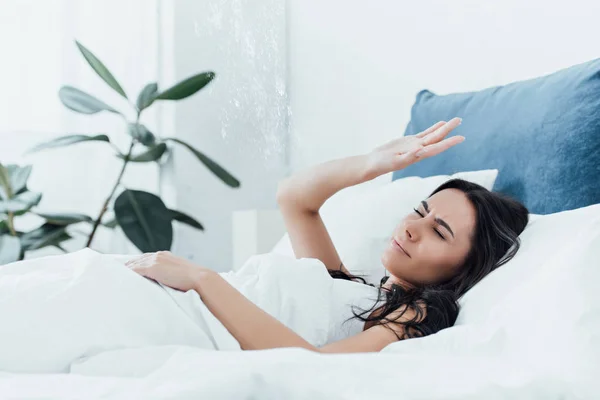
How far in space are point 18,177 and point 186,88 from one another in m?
0.61

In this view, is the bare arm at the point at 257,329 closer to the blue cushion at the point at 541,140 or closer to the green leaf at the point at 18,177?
the blue cushion at the point at 541,140

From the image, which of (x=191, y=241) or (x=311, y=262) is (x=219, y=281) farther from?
(x=191, y=241)

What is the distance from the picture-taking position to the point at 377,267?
1.46 m

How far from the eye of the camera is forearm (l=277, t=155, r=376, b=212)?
4.93ft

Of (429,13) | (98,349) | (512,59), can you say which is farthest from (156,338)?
(429,13)

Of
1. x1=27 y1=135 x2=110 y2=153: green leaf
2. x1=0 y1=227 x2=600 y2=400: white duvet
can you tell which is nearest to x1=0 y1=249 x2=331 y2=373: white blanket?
x1=0 y1=227 x2=600 y2=400: white duvet

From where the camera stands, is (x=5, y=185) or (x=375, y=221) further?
(x=5, y=185)

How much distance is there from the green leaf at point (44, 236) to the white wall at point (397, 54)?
888 millimetres

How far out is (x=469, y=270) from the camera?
1.19 m

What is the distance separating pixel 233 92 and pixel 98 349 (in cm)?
198

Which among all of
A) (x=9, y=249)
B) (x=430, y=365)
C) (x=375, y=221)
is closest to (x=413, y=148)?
(x=375, y=221)

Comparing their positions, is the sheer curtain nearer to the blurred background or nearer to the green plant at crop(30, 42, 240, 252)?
the blurred background

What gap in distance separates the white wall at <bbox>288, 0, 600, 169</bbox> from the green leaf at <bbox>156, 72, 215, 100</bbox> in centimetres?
40

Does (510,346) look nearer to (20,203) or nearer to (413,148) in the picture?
(413,148)
